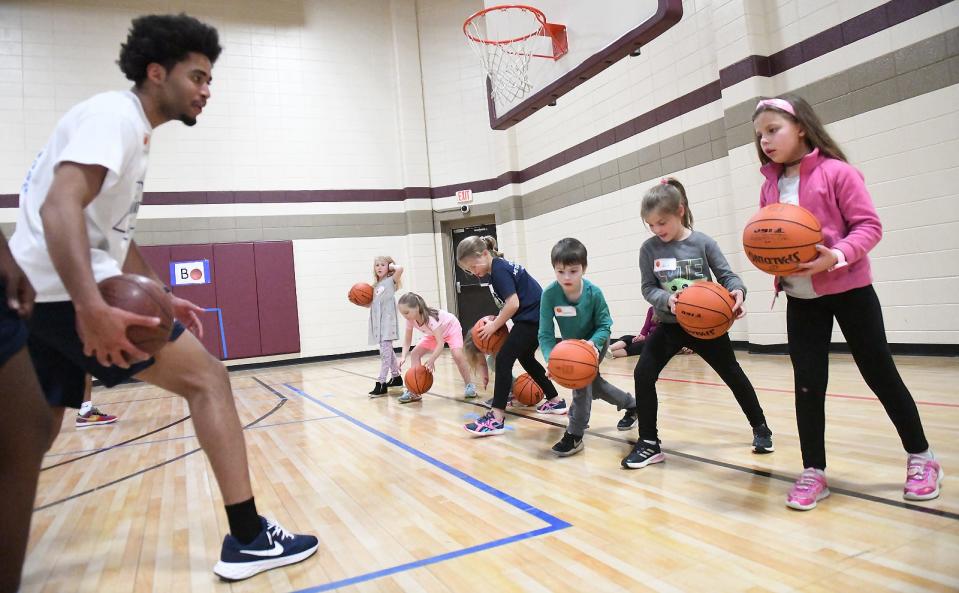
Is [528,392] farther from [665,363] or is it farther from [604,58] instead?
[604,58]

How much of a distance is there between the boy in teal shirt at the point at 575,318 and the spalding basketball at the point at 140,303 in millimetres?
1898

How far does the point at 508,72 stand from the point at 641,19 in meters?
2.09

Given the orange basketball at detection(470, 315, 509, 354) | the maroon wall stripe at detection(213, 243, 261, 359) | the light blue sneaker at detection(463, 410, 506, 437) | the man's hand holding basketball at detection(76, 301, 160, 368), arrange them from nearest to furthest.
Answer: the man's hand holding basketball at detection(76, 301, 160, 368) → the light blue sneaker at detection(463, 410, 506, 437) → the orange basketball at detection(470, 315, 509, 354) → the maroon wall stripe at detection(213, 243, 261, 359)

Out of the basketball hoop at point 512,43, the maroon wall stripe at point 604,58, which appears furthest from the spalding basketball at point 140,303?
the basketball hoop at point 512,43

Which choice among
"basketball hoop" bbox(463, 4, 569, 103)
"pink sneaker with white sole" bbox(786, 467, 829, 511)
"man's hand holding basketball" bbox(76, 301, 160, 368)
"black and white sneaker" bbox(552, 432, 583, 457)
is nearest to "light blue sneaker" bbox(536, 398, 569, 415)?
"black and white sneaker" bbox(552, 432, 583, 457)

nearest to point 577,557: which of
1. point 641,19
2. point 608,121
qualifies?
point 641,19

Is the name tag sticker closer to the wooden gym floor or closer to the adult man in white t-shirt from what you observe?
the wooden gym floor

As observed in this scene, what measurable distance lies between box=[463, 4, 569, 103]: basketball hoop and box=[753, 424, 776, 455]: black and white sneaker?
432 centimetres

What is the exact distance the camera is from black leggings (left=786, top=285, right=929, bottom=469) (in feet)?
6.72

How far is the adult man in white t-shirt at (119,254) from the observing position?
1452 mm

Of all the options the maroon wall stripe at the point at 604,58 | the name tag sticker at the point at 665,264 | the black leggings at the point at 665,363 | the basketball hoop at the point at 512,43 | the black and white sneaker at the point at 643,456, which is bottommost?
the black and white sneaker at the point at 643,456

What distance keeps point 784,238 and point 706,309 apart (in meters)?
0.62

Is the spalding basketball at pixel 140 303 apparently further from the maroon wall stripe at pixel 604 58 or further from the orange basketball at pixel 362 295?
the orange basketball at pixel 362 295

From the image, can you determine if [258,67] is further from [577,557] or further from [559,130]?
→ [577,557]
